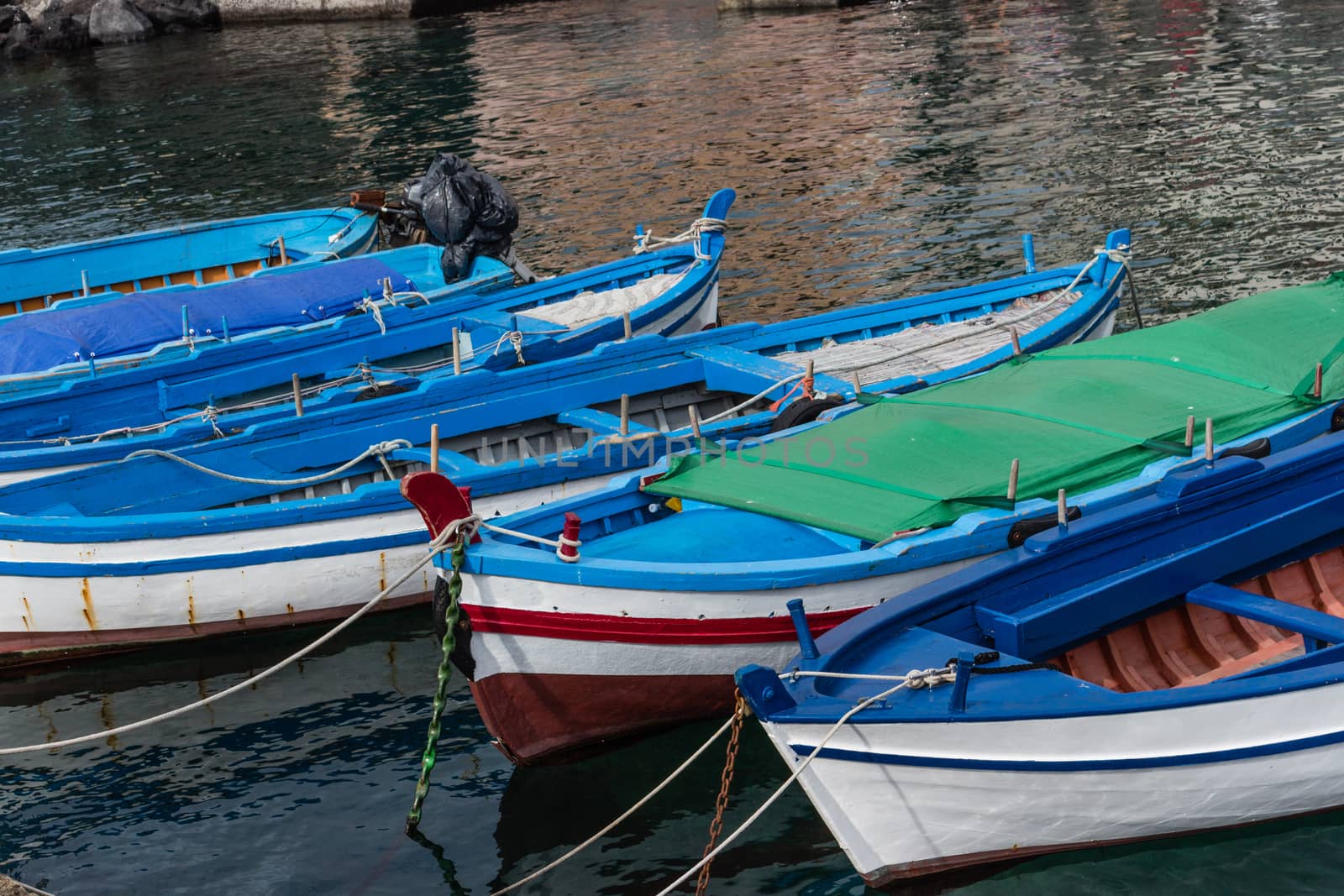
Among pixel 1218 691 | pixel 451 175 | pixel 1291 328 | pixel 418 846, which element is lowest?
pixel 418 846

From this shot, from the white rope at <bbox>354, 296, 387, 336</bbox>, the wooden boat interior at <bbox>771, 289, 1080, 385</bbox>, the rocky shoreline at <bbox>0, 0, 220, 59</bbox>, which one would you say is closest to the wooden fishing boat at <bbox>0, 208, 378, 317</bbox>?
the white rope at <bbox>354, 296, 387, 336</bbox>

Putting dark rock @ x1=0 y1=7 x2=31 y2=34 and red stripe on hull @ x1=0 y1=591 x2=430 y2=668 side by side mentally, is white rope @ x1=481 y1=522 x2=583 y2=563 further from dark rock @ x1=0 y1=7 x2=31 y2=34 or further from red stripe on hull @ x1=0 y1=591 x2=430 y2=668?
dark rock @ x1=0 y1=7 x2=31 y2=34

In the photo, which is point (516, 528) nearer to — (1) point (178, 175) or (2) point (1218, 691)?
(2) point (1218, 691)

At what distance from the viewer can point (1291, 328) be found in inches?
430

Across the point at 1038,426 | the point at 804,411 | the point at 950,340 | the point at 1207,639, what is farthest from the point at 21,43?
the point at 1207,639

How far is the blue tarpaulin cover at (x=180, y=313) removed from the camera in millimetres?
14242

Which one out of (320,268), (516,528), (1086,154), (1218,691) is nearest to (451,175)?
(320,268)

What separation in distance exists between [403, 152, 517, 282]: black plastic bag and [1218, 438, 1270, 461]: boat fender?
9533 millimetres

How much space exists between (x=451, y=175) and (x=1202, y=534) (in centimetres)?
1025

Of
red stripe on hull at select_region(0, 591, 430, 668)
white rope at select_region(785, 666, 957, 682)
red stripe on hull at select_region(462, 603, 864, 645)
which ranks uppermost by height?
white rope at select_region(785, 666, 957, 682)

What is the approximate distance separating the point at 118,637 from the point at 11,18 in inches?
2055

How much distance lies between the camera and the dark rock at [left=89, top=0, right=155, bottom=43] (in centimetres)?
5547

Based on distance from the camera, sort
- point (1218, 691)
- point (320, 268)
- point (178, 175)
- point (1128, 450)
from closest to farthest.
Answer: point (1218, 691) < point (1128, 450) < point (320, 268) < point (178, 175)

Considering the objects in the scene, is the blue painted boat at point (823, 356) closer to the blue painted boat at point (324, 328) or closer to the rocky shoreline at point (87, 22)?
the blue painted boat at point (324, 328)
